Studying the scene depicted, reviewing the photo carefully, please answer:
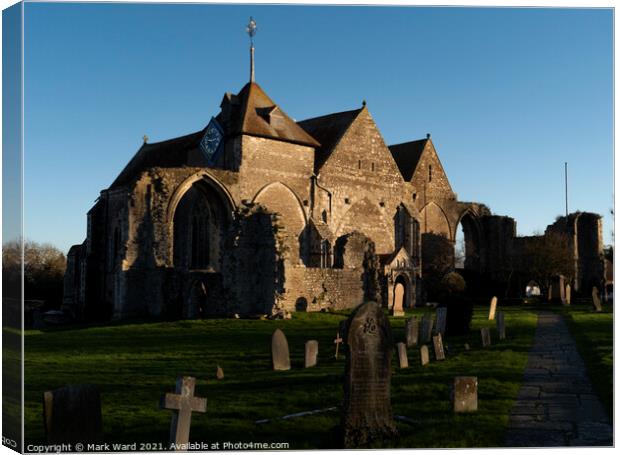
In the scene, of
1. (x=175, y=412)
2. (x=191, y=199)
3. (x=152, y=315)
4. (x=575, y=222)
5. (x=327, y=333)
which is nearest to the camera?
(x=175, y=412)

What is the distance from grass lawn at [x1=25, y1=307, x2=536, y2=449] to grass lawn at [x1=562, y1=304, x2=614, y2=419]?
129 centimetres

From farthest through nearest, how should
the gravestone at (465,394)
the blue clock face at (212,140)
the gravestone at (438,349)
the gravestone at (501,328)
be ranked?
the blue clock face at (212,140) → the gravestone at (501,328) → the gravestone at (438,349) → the gravestone at (465,394)

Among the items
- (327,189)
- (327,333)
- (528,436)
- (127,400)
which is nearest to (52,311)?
(327,189)

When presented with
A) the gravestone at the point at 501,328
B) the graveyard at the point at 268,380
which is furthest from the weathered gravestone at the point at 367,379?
the gravestone at the point at 501,328

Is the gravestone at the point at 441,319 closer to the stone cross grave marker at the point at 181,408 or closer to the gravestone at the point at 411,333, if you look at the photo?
the gravestone at the point at 411,333

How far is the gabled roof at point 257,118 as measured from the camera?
Answer: 3578cm

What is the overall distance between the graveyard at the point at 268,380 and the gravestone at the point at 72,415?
61cm

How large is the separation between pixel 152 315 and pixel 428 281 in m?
18.9

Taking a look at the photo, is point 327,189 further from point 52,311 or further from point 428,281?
point 52,311

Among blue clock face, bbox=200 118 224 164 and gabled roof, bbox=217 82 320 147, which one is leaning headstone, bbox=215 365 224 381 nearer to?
gabled roof, bbox=217 82 320 147

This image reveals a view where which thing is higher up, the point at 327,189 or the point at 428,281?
the point at 327,189

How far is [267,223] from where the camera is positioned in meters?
29.4

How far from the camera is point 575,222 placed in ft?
139

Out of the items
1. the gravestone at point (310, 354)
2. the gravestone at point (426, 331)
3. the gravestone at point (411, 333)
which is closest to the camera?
the gravestone at point (310, 354)
